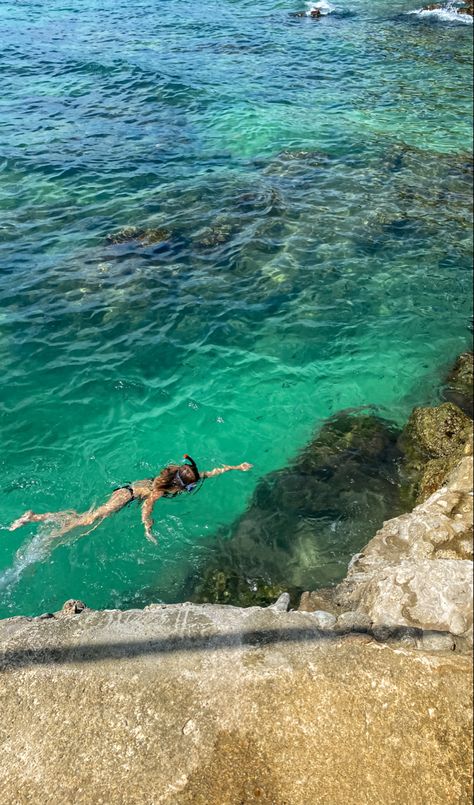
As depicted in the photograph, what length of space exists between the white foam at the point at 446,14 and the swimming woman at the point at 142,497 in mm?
37895

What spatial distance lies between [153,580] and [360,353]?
620cm

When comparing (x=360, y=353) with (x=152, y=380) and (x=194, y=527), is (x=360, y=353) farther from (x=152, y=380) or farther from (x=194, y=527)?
(x=194, y=527)

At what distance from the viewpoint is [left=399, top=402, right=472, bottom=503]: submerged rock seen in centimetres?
794

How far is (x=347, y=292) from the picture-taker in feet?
39.5

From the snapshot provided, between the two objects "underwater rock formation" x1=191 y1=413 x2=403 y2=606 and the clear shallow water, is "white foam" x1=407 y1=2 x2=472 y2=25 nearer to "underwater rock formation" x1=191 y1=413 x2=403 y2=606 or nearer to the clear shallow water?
the clear shallow water

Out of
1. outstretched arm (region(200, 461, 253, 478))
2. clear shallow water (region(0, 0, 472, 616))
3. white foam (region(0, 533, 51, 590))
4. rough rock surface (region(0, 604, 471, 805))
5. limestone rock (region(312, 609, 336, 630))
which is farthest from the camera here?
outstretched arm (region(200, 461, 253, 478))

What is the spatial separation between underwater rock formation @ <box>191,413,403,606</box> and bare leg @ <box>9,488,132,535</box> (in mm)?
1587

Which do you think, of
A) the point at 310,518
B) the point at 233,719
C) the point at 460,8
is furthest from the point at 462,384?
the point at 460,8

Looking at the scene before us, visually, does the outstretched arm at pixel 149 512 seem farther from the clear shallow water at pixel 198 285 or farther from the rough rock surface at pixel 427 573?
the rough rock surface at pixel 427 573

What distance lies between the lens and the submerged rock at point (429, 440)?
7936 mm

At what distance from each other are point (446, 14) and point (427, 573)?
41385 mm

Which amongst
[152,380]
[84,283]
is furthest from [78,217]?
[152,380]

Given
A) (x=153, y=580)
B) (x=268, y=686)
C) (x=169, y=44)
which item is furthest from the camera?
(x=169, y=44)

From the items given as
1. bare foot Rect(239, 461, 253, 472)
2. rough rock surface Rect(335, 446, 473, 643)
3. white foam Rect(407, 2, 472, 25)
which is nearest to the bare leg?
bare foot Rect(239, 461, 253, 472)
